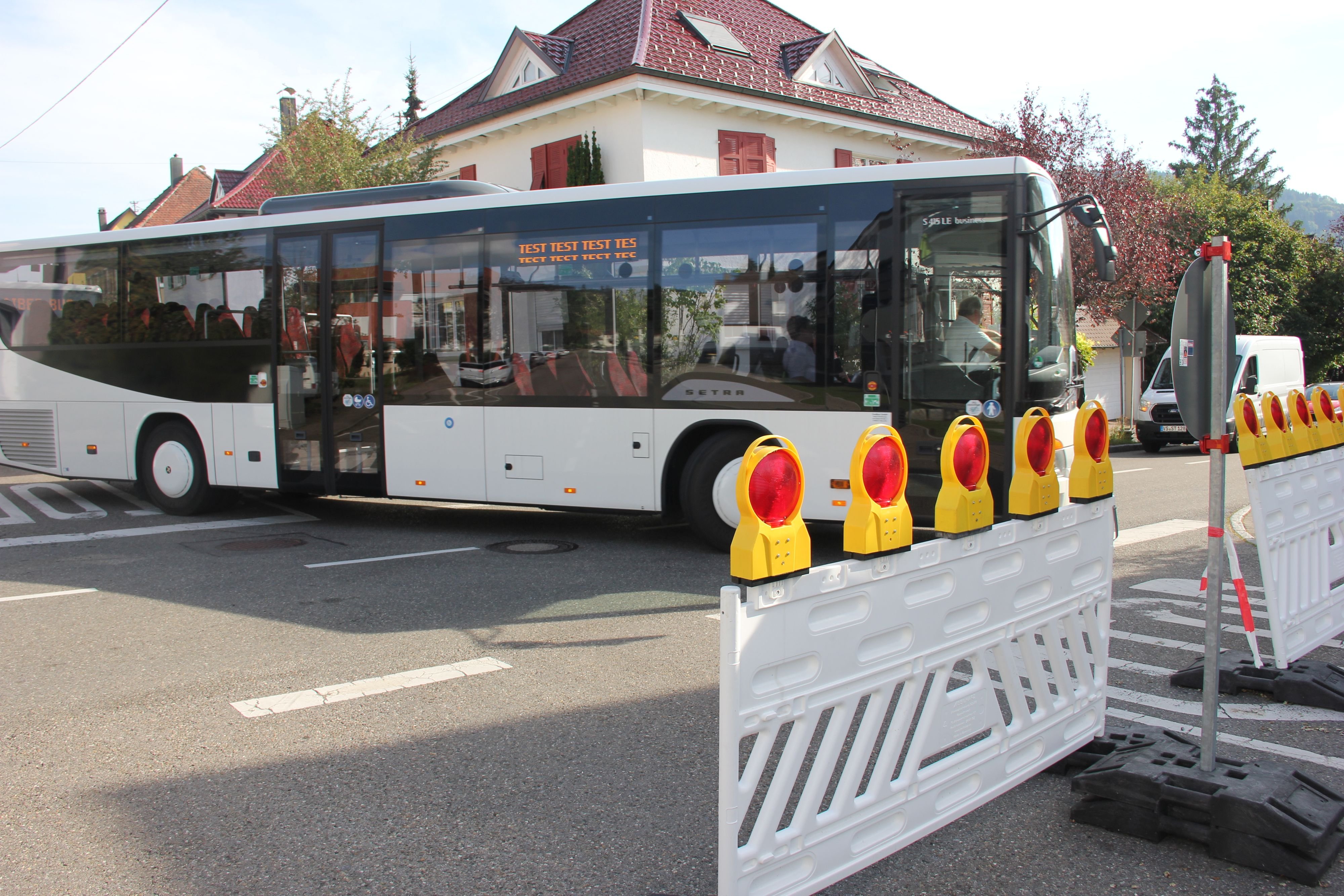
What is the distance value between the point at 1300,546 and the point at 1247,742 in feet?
5.50

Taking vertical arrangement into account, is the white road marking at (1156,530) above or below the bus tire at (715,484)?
below

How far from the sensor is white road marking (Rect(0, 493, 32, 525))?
10.3 m

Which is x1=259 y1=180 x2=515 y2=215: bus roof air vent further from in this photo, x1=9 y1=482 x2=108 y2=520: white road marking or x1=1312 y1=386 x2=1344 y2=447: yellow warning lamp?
x1=1312 y1=386 x2=1344 y2=447: yellow warning lamp

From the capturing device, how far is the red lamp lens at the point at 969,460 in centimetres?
334

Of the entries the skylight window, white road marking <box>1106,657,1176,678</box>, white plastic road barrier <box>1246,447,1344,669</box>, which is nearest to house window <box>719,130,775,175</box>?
the skylight window

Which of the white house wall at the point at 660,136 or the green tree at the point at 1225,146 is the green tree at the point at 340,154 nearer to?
the white house wall at the point at 660,136

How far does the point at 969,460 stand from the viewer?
3.37 meters

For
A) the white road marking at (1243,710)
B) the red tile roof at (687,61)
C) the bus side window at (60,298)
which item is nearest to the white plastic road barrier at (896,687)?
the white road marking at (1243,710)

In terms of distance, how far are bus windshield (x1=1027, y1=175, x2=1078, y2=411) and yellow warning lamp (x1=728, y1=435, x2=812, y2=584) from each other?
5341 mm

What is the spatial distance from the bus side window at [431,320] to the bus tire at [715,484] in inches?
90.1

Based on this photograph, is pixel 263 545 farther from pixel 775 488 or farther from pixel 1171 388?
pixel 1171 388

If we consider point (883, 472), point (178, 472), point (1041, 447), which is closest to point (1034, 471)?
point (1041, 447)

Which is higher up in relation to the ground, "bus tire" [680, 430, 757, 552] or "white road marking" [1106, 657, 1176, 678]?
"bus tire" [680, 430, 757, 552]

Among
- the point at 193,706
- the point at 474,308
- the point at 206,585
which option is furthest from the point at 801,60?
the point at 193,706
